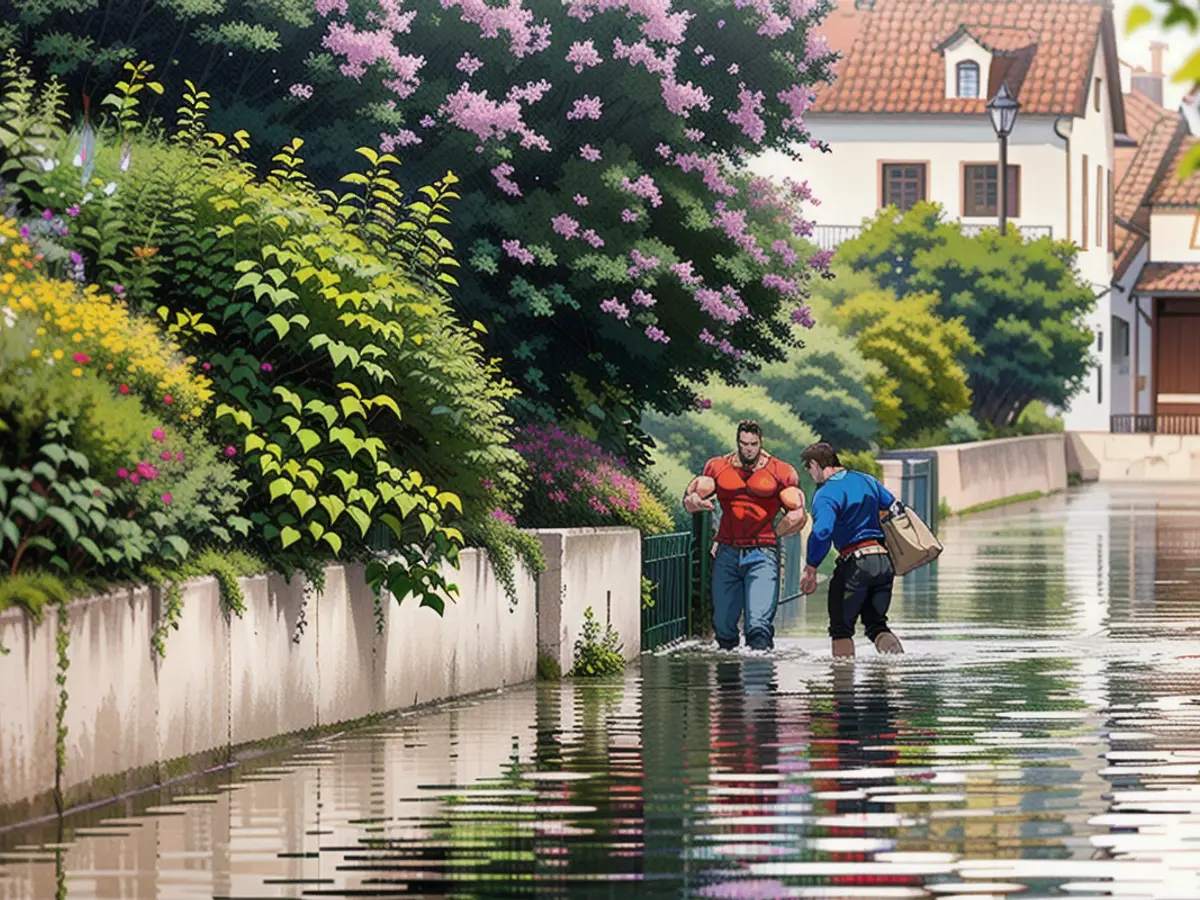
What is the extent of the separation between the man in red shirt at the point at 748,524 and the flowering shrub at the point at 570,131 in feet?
3.62

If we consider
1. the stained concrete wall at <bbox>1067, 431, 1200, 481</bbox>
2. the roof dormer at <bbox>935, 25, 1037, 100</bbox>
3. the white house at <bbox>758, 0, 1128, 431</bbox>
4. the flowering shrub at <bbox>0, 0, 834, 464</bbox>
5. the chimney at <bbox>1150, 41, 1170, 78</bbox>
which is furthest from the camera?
the chimney at <bbox>1150, 41, 1170, 78</bbox>

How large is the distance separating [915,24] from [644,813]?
244ft

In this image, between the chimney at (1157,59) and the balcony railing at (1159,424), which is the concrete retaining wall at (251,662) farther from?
the chimney at (1157,59)

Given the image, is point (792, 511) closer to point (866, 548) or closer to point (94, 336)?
point (866, 548)

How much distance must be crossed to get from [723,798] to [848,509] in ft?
32.4

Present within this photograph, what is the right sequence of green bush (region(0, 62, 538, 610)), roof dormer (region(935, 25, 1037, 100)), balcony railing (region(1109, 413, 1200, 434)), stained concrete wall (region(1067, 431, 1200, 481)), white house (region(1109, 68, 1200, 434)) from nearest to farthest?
green bush (region(0, 62, 538, 610)) → stained concrete wall (region(1067, 431, 1200, 481)) → roof dormer (region(935, 25, 1037, 100)) → balcony railing (region(1109, 413, 1200, 434)) → white house (region(1109, 68, 1200, 434))

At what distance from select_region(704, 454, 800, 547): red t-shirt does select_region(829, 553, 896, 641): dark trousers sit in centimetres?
68

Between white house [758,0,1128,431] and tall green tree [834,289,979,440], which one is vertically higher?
white house [758,0,1128,431]

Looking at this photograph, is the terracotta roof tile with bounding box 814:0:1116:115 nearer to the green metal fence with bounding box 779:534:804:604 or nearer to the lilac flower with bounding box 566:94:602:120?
the green metal fence with bounding box 779:534:804:604

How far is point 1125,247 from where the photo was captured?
90625mm

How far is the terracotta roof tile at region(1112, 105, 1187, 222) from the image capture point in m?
93.1

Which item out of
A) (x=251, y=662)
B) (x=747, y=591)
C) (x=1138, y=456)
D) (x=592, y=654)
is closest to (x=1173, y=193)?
(x=1138, y=456)

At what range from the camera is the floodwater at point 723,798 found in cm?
1171

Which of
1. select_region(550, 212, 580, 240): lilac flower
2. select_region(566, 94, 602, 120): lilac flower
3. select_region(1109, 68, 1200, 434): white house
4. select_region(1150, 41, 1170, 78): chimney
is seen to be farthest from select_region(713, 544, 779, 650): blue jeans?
select_region(1150, 41, 1170, 78): chimney
